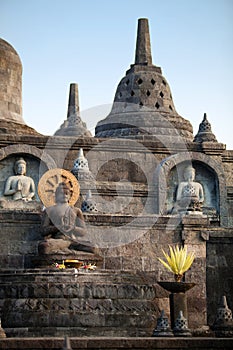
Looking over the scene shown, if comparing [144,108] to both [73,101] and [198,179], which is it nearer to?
[198,179]

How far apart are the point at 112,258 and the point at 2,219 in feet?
8.77

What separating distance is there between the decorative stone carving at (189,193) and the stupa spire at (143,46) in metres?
5.52

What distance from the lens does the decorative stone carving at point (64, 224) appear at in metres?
19.5

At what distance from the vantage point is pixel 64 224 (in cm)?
1989

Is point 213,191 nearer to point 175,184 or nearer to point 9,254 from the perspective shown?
point 175,184

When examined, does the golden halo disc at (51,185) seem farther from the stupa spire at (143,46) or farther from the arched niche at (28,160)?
the stupa spire at (143,46)

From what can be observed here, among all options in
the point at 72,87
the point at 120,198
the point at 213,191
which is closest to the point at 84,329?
the point at 120,198

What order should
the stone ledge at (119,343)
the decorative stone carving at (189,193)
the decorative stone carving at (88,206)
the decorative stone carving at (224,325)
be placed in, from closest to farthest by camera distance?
the stone ledge at (119,343)
the decorative stone carving at (224,325)
the decorative stone carving at (88,206)
the decorative stone carving at (189,193)

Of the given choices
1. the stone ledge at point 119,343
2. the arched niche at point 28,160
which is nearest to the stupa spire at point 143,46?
the arched niche at point 28,160

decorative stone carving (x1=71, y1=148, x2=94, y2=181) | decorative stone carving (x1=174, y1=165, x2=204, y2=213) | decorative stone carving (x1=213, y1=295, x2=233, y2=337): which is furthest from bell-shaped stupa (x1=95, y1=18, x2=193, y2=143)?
decorative stone carving (x1=213, y1=295, x2=233, y2=337)

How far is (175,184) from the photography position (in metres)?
→ 26.0

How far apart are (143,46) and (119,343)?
17.1m

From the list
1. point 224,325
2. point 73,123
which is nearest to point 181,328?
point 224,325

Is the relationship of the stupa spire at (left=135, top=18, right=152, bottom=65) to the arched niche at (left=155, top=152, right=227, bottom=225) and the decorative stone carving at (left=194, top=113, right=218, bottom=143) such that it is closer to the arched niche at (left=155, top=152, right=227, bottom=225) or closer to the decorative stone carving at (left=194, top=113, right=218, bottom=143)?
the decorative stone carving at (left=194, top=113, right=218, bottom=143)
